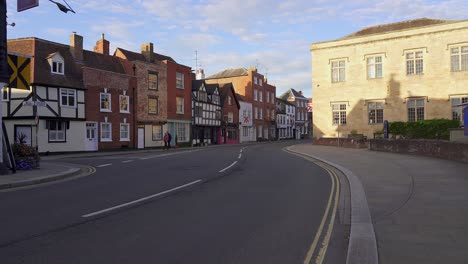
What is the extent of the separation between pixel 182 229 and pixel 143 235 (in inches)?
26.5

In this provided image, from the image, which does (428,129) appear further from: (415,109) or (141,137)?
(141,137)

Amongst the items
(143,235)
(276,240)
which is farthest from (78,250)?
(276,240)

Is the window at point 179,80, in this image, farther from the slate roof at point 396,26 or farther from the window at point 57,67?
the slate roof at point 396,26

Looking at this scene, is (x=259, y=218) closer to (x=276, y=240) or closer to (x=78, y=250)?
(x=276, y=240)

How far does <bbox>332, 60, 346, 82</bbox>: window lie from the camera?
42656 millimetres

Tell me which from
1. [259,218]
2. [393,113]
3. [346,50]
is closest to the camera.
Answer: [259,218]

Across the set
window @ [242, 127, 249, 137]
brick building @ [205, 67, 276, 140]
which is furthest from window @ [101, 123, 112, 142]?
brick building @ [205, 67, 276, 140]

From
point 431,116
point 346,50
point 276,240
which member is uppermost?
point 346,50

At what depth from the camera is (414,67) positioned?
127ft

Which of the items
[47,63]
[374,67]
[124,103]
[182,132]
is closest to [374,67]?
[374,67]

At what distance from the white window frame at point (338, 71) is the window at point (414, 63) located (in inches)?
255

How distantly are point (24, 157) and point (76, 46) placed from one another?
66.4ft

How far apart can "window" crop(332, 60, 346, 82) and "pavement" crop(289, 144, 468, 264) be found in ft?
102

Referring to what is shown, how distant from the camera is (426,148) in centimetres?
2172
